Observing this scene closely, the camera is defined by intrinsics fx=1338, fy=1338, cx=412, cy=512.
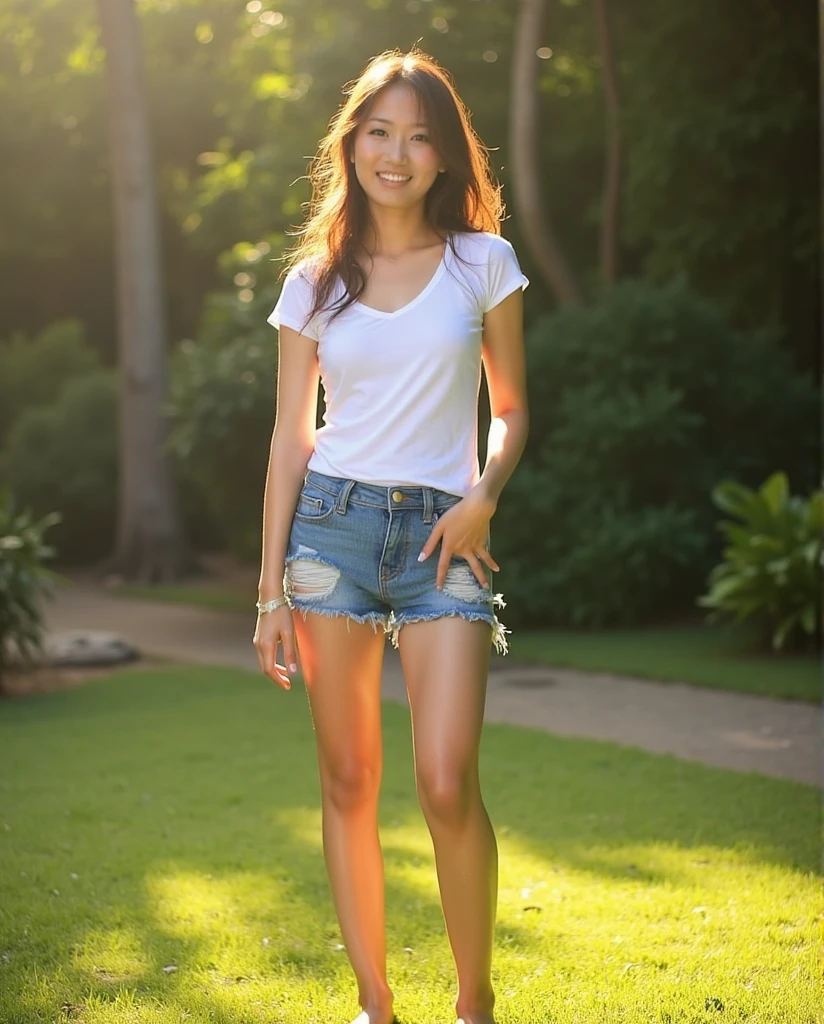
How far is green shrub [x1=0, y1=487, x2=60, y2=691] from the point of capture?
7.83 metres

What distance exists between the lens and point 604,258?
1236 cm

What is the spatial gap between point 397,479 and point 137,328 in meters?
12.4

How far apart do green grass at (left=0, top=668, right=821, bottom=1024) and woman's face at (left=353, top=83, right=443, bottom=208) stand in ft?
5.99

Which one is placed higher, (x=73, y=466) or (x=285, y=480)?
(x=285, y=480)

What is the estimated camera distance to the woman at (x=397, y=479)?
8.74 ft

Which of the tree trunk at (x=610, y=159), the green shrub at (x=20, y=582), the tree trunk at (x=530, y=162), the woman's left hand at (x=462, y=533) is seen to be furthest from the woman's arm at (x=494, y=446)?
the tree trunk at (x=610, y=159)

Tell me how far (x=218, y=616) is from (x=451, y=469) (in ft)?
30.6

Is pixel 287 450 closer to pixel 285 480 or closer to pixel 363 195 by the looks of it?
pixel 285 480

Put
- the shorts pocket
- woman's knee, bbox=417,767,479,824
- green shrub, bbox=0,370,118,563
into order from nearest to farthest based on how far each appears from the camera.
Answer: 1. woman's knee, bbox=417,767,479,824
2. the shorts pocket
3. green shrub, bbox=0,370,118,563

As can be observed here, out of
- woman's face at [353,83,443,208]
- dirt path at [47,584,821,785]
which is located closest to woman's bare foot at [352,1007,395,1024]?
woman's face at [353,83,443,208]

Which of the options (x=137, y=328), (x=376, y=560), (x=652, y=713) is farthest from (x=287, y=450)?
(x=137, y=328)

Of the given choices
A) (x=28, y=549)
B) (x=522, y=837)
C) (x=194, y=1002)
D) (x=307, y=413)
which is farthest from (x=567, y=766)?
(x=28, y=549)

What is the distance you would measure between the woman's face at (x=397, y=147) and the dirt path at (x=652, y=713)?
11.1ft

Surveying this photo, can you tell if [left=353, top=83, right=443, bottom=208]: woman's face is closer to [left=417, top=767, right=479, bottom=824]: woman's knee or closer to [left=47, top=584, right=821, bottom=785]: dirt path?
[left=417, top=767, right=479, bottom=824]: woman's knee
